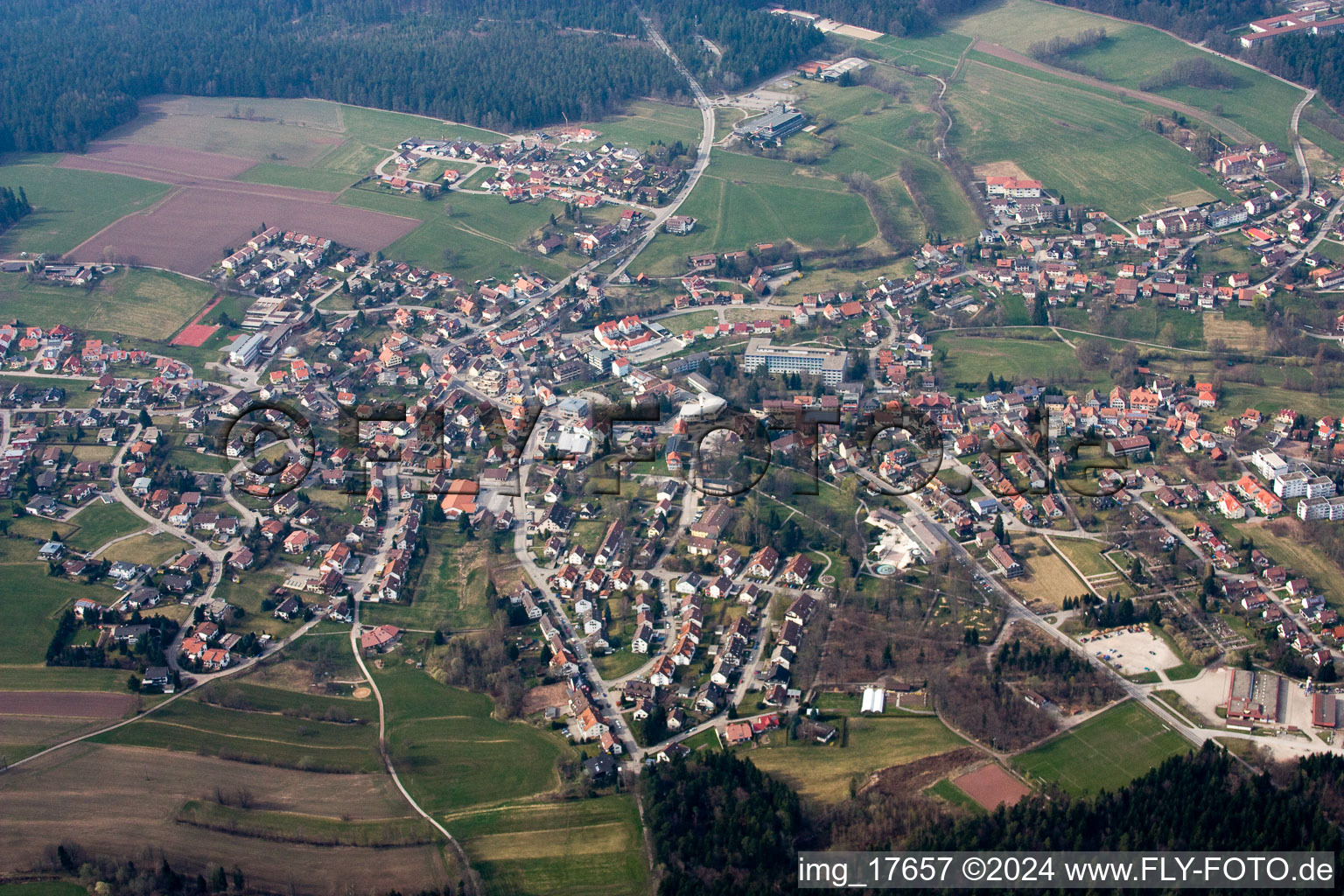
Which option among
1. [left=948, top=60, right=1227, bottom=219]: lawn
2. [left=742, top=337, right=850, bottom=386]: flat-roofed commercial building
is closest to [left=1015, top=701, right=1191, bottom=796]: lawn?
[left=742, top=337, right=850, bottom=386]: flat-roofed commercial building

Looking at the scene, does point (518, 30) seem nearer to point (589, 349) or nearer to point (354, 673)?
point (589, 349)

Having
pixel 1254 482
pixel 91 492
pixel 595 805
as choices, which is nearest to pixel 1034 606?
pixel 1254 482

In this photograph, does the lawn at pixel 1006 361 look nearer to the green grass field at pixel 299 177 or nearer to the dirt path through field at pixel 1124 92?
the dirt path through field at pixel 1124 92

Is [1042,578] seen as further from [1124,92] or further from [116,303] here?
[1124,92]

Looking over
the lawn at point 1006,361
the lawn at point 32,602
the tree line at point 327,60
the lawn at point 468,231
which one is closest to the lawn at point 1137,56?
the tree line at point 327,60

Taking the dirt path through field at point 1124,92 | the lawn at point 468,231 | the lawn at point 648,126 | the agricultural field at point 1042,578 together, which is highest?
the dirt path through field at point 1124,92

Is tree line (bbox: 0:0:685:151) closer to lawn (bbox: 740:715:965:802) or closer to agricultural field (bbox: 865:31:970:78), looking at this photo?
agricultural field (bbox: 865:31:970:78)

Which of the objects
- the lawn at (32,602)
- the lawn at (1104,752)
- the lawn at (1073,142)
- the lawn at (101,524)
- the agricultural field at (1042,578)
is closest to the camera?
the lawn at (1104,752)

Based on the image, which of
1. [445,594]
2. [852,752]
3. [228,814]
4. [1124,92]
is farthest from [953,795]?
[1124,92]
